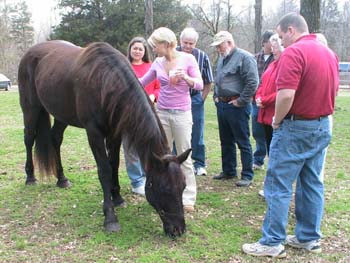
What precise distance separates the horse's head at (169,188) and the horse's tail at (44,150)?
221 centimetres

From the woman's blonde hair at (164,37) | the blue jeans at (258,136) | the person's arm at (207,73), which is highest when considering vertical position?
the woman's blonde hair at (164,37)

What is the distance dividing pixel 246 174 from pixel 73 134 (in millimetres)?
5088

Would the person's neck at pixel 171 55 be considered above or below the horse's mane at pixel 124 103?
above

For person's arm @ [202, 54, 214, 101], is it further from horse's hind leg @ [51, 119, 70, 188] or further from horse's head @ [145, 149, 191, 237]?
horse's head @ [145, 149, 191, 237]

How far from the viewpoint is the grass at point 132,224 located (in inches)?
135

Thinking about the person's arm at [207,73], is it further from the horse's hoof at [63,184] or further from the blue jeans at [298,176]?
the blue jeans at [298,176]

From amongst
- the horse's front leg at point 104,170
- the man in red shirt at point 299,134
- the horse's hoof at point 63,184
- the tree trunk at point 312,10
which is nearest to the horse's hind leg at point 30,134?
the horse's hoof at point 63,184

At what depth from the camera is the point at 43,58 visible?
5.06 metres

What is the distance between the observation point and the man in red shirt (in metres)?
3.00

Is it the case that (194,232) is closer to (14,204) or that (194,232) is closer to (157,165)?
(157,165)

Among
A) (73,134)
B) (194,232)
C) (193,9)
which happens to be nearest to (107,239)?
(194,232)

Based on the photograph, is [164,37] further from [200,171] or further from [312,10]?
[312,10]

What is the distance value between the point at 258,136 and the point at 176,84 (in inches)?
87.8

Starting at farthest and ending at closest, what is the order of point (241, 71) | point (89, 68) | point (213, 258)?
point (241, 71) < point (89, 68) < point (213, 258)
